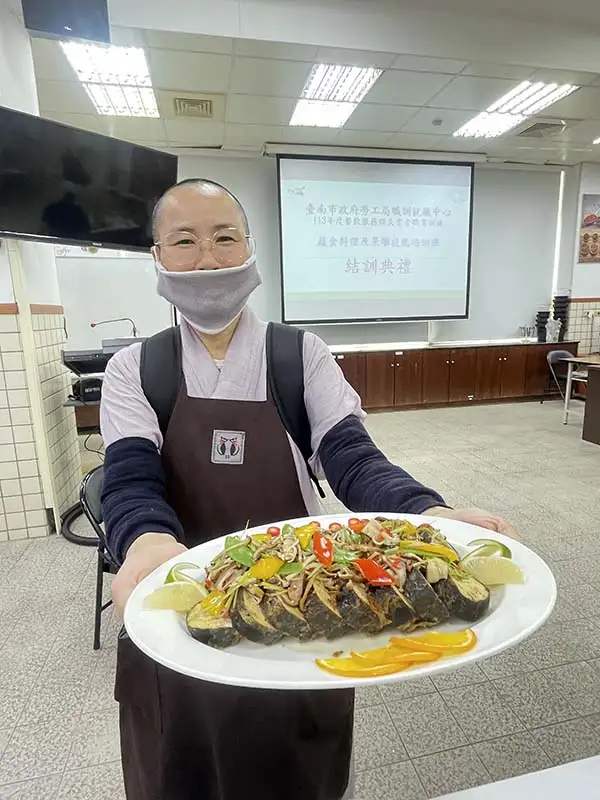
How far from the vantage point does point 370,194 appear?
595cm

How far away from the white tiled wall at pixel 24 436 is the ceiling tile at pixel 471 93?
12.9 feet

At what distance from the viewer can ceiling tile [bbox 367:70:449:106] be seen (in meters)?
3.85

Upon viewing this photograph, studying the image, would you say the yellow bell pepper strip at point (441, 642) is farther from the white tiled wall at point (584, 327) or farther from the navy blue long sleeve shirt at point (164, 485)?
the white tiled wall at point (584, 327)

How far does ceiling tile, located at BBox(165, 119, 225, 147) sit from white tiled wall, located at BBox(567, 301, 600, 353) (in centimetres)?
550

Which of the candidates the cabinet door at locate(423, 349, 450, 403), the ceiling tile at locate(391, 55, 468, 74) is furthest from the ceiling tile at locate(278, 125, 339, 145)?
the cabinet door at locate(423, 349, 450, 403)

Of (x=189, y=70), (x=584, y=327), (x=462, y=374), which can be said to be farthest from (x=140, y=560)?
(x=584, y=327)

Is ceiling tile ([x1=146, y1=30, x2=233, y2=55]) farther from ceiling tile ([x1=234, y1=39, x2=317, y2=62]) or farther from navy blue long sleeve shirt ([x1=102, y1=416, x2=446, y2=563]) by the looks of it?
navy blue long sleeve shirt ([x1=102, y1=416, x2=446, y2=563])

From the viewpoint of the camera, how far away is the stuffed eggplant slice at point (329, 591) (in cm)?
68

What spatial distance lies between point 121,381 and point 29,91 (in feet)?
10.0

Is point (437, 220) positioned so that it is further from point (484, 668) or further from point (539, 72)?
point (484, 668)

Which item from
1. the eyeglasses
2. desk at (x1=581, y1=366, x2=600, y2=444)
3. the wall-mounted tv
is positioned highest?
the wall-mounted tv

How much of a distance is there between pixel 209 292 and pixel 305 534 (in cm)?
60

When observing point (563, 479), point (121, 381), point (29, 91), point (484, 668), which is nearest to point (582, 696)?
point (484, 668)

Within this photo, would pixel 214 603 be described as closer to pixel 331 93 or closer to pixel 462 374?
pixel 331 93
